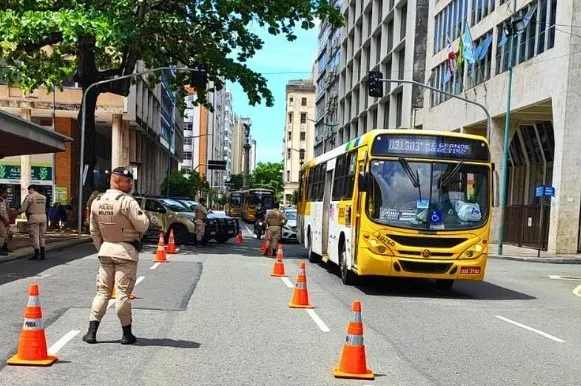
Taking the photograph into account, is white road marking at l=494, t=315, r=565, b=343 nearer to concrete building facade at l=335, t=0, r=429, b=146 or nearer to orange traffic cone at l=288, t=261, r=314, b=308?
orange traffic cone at l=288, t=261, r=314, b=308

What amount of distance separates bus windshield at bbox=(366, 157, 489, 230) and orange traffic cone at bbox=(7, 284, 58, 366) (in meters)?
7.36

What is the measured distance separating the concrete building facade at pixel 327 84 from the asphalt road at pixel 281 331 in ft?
203

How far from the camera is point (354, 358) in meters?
A: 6.16

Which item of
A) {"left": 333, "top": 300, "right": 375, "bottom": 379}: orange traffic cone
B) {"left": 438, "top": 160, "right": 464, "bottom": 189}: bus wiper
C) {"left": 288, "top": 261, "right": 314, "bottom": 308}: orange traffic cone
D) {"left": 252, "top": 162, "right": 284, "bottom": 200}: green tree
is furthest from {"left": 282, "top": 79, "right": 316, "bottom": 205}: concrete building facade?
{"left": 333, "top": 300, "right": 375, "bottom": 379}: orange traffic cone

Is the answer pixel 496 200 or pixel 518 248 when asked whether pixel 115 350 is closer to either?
pixel 496 200

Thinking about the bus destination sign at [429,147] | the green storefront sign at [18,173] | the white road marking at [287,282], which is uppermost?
the bus destination sign at [429,147]

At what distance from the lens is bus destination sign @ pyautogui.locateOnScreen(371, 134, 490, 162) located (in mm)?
12570

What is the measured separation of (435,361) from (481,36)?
1263 inches

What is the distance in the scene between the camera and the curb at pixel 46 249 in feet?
52.0

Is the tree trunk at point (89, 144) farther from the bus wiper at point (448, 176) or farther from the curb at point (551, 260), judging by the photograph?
the bus wiper at point (448, 176)

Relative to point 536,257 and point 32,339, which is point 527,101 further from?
point 32,339

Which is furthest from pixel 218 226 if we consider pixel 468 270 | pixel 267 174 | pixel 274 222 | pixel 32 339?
pixel 267 174

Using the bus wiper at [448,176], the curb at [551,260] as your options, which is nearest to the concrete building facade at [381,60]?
the curb at [551,260]

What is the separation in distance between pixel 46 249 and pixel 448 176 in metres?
12.2
